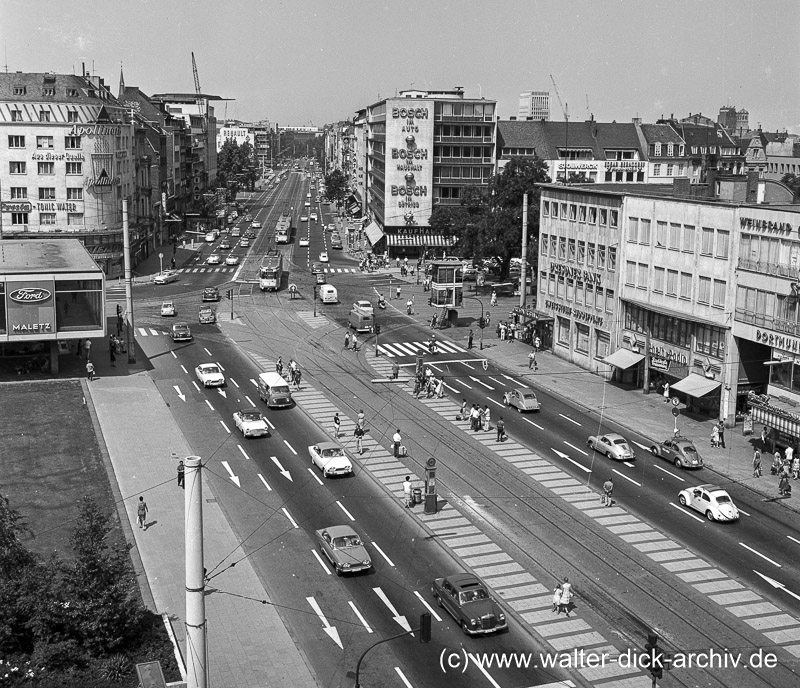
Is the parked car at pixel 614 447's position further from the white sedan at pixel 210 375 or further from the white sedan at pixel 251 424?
the white sedan at pixel 210 375

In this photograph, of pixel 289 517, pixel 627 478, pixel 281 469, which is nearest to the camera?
pixel 289 517

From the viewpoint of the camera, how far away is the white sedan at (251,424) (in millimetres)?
66625

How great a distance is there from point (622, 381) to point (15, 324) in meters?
49.1

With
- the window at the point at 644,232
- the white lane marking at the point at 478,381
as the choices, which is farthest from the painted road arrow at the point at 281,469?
the window at the point at 644,232

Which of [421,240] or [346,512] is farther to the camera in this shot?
[421,240]

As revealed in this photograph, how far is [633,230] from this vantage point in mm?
81875

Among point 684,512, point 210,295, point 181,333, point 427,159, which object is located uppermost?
point 427,159

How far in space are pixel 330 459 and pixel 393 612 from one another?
1844 centimetres

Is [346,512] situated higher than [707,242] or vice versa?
[707,242]

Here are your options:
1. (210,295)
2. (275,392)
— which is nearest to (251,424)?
(275,392)

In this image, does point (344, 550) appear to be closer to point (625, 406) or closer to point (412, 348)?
point (625, 406)

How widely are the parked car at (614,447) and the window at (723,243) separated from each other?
16.7 meters

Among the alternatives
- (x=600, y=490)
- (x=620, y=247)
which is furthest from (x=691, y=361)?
(x=600, y=490)

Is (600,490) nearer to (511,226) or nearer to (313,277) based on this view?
(511,226)
